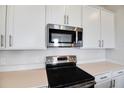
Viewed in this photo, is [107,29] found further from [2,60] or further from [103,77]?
[2,60]

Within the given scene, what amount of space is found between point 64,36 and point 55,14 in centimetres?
39

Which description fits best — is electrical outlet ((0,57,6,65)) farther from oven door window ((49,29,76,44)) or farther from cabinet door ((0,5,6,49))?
oven door window ((49,29,76,44))

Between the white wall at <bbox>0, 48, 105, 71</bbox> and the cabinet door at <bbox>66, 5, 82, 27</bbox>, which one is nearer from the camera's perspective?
the white wall at <bbox>0, 48, 105, 71</bbox>

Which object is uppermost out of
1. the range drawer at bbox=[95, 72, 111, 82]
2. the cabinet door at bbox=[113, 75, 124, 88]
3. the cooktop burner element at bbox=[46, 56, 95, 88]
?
the cooktop burner element at bbox=[46, 56, 95, 88]

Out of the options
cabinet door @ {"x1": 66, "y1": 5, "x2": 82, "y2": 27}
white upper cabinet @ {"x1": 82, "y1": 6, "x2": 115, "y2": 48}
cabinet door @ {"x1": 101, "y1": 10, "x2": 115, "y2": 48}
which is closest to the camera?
cabinet door @ {"x1": 66, "y1": 5, "x2": 82, "y2": 27}

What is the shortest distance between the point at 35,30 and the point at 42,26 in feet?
0.42

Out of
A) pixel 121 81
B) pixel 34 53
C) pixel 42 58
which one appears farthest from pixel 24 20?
pixel 121 81

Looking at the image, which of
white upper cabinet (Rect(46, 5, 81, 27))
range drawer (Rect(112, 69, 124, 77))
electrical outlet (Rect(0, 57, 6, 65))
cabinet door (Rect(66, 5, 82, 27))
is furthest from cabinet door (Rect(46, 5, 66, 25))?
range drawer (Rect(112, 69, 124, 77))

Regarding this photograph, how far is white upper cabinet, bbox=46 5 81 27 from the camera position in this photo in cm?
168

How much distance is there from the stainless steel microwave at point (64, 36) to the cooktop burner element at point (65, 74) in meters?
0.37

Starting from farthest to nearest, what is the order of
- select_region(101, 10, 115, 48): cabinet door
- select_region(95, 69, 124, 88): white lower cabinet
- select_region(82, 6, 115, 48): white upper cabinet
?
select_region(101, 10, 115, 48): cabinet door
select_region(82, 6, 115, 48): white upper cabinet
select_region(95, 69, 124, 88): white lower cabinet

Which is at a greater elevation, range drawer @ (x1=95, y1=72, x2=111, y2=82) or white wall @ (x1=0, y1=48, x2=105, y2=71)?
white wall @ (x1=0, y1=48, x2=105, y2=71)

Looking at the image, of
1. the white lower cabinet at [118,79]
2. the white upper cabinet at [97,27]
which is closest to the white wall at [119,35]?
the white upper cabinet at [97,27]

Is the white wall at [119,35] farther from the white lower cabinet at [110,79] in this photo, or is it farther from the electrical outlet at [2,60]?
the electrical outlet at [2,60]
